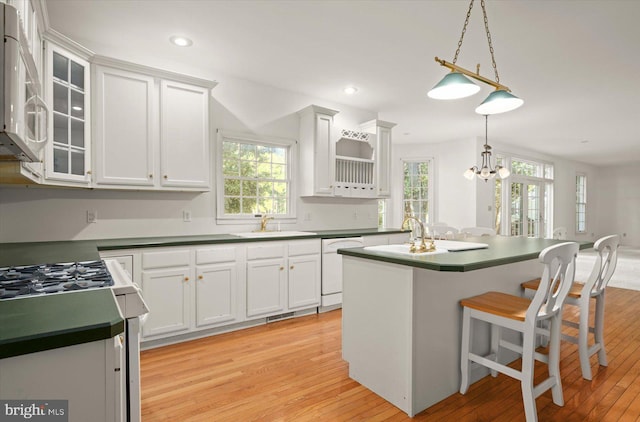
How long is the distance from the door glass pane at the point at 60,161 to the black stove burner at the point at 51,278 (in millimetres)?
1114

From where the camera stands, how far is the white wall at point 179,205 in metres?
2.82

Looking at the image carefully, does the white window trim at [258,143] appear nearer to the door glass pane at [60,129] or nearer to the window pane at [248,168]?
the window pane at [248,168]

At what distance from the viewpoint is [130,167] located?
299cm

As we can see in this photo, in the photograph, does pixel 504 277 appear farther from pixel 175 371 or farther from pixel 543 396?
pixel 175 371

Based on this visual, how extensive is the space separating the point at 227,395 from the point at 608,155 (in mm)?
11391

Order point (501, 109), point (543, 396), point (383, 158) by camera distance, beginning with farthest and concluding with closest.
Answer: point (383, 158) < point (501, 109) < point (543, 396)

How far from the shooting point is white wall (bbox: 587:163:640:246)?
10.9 metres

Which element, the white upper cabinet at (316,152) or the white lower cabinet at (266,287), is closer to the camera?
the white lower cabinet at (266,287)

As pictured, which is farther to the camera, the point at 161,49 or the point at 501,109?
the point at 161,49

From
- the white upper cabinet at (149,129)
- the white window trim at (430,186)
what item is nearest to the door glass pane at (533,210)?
the white window trim at (430,186)

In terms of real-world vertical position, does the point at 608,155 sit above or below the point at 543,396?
above

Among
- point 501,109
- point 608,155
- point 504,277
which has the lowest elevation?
point 504,277

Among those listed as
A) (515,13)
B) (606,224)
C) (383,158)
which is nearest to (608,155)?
A: (606,224)

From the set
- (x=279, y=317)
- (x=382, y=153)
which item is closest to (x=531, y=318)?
(x=279, y=317)
